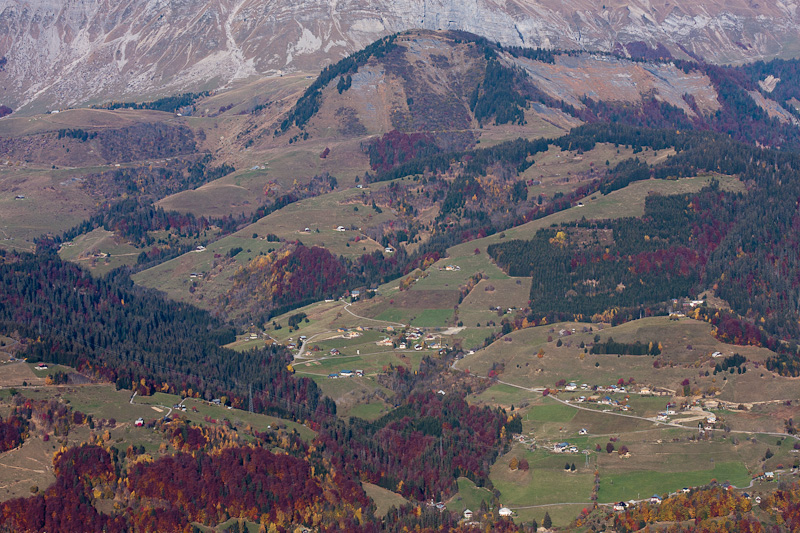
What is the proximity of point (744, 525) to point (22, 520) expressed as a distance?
10334 cm

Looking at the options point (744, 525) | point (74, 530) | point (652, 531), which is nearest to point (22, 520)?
point (74, 530)

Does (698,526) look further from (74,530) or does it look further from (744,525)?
(74,530)

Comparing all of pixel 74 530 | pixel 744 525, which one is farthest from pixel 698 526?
pixel 74 530

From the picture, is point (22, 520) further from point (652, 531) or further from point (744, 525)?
point (744, 525)

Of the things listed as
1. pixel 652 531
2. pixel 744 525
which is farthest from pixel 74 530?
pixel 744 525

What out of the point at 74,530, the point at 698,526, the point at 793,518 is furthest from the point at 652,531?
the point at 74,530

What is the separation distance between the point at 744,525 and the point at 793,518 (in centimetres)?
720

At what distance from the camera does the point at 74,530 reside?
7825 inches

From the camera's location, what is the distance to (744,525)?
650 feet

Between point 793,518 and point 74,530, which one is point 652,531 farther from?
point 74,530

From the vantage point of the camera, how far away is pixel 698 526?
200m

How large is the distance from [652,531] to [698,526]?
666 centimetres
